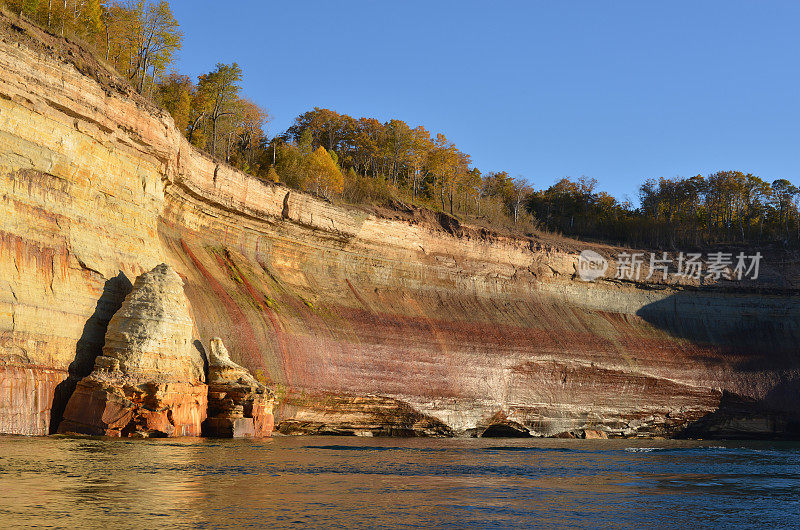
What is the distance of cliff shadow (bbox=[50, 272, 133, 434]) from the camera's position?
1973 centimetres

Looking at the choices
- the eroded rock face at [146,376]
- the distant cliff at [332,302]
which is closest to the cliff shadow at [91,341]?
the distant cliff at [332,302]

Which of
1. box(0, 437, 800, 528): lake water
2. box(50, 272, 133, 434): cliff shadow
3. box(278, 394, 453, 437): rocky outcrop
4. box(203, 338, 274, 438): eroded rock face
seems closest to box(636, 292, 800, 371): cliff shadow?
box(278, 394, 453, 437): rocky outcrop

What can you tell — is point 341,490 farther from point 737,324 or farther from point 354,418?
point 737,324

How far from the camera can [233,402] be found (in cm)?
2402

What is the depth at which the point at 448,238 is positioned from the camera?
153 ft

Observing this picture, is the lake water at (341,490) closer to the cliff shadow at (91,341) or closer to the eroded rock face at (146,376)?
the eroded rock face at (146,376)

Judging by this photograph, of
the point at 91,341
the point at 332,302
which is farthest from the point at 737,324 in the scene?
the point at 91,341

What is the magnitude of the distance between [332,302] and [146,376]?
52.7 ft

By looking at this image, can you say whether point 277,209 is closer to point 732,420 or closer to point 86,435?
point 86,435

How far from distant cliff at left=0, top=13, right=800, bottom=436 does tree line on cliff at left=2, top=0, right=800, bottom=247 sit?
25.7ft

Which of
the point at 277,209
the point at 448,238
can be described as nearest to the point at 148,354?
the point at 277,209

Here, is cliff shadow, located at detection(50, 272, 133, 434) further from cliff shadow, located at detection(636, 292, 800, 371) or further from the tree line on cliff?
cliff shadow, located at detection(636, 292, 800, 371)

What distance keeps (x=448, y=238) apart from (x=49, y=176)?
92.6ft

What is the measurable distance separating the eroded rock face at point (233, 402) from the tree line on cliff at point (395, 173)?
75.3 ft
